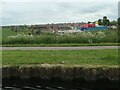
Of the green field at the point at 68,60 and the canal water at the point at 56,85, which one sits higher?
the green field at the point at 68,60

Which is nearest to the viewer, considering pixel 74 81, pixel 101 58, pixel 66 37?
pixel 74 81

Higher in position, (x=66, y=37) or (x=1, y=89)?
(x=66, y=37)

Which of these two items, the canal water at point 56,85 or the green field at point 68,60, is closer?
the canal water at point 56,85

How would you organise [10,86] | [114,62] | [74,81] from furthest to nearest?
[114,62] < [74,81] < [10,86]

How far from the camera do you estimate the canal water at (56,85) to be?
38.5 ft

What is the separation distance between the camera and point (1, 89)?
442 inches

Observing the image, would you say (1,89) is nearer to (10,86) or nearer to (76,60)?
(10,86)

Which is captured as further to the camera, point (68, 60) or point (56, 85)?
point (68, 60)

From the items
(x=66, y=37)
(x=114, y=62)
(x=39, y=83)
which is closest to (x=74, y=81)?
(x=39, y=83)

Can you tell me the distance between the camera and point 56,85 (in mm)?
12102

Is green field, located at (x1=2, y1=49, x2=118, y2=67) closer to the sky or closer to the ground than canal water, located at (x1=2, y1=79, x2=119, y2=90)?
closer to the sky

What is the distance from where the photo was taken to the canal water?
11.7 m

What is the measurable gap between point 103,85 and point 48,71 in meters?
2.73

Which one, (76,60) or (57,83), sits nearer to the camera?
(57,83)
